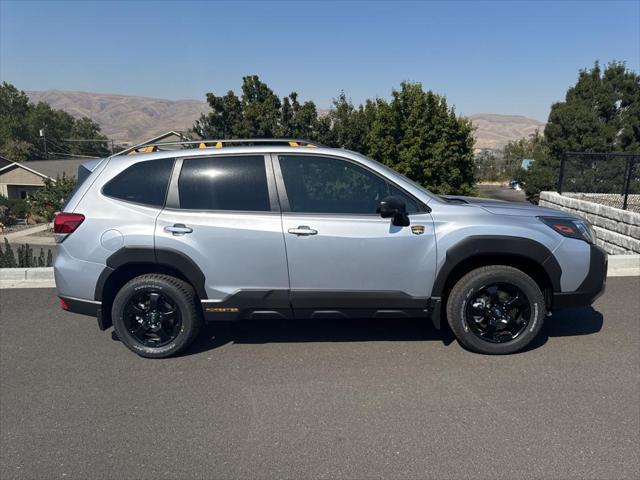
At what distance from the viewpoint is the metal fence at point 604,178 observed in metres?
9.27

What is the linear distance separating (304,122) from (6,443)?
1886 centimetres

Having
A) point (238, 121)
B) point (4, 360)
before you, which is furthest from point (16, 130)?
point (4, 360)

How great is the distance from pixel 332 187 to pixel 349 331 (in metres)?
1.53

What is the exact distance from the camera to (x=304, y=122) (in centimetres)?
2066

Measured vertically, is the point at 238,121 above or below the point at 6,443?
above

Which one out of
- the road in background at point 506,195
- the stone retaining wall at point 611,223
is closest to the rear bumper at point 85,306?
the stone retaining wall at point 611,223

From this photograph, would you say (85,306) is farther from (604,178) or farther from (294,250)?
(604,178)

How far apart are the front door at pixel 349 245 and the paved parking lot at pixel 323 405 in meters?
0.54

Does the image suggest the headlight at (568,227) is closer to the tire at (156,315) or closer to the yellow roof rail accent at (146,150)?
the tire at (156,315)

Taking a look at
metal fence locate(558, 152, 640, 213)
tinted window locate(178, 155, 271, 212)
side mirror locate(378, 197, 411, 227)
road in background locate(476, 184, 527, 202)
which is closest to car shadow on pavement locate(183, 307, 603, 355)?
side mirror locate(378, 197, 411, 227)

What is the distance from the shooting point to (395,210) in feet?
12.3

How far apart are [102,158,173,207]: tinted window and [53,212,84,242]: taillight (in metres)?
0.31

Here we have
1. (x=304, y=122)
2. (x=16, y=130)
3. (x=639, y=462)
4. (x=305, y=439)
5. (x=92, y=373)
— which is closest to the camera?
(x=639, y=462)

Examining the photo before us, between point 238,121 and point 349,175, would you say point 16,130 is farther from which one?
point 349,175
